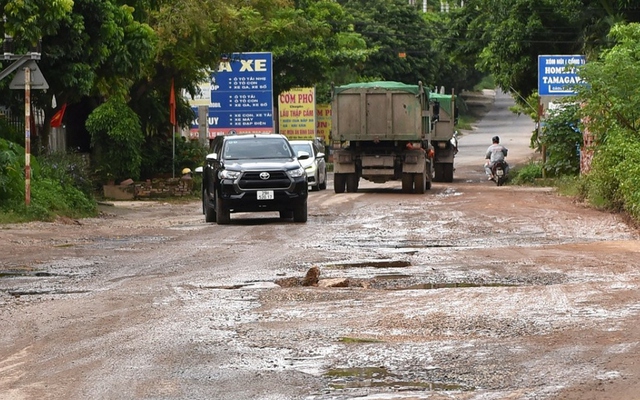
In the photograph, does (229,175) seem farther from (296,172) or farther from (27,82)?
(27,82)

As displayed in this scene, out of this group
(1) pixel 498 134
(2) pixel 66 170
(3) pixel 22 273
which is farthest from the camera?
(1) pixel 498 134

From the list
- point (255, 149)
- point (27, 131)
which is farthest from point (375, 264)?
point (27, 131)

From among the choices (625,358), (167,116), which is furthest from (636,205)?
(167,116)

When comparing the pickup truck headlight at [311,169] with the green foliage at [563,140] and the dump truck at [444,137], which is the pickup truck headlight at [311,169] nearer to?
the dump truck at [444,137]

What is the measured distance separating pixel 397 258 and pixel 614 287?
13.3 feet

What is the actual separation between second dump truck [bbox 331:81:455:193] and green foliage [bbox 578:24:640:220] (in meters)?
6.98

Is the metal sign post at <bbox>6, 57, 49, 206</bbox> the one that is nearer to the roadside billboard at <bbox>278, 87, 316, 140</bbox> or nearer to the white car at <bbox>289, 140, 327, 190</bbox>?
the white car at <bbox>289, 140, 327, 190</bbox>

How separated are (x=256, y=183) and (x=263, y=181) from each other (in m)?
0.13

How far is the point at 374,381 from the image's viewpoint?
7465mm

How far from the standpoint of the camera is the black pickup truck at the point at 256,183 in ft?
70.8

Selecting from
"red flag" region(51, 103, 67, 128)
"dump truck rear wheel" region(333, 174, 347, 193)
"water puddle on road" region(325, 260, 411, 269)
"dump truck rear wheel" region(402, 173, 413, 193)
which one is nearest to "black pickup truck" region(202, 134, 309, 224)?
"water puddle on road" region(325, 260, 411, 269)

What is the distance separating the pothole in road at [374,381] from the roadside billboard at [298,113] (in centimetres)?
5291

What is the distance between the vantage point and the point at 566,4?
42250 millimetres

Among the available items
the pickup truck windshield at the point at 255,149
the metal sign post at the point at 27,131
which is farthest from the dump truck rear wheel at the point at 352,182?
the metal sign post at the point at 27,131
